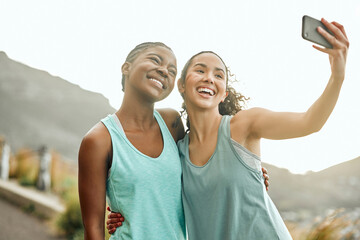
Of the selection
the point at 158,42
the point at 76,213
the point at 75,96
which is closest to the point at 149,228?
the point at 158,42

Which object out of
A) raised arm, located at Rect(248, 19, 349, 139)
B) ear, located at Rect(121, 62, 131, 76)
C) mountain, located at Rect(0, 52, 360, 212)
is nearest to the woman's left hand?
raised arm, located at Rect(248, 19, 349, 139)

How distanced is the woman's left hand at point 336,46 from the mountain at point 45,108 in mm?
9770

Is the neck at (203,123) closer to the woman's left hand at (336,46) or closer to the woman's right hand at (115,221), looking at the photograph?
the woman's right hand at (115,221)

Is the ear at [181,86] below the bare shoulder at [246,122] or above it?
above

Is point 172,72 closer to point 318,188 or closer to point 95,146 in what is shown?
point 95,146

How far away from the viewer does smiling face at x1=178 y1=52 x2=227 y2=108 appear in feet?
6.48

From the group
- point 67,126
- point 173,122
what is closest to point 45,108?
point 67,126

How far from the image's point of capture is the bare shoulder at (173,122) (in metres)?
2.18

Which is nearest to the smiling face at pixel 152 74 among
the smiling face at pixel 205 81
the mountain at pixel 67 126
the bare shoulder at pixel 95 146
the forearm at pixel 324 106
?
the smiling face at pixel 205 81

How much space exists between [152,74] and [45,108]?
1144 centimetres

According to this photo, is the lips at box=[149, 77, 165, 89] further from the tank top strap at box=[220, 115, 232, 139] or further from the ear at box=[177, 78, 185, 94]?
the tank top strap at box=[220, 115, 232, 139]

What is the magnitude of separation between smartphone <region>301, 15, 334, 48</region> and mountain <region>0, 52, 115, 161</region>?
32.0 ft

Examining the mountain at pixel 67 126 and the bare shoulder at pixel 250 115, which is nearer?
the bare shoulder at pixel 250 115

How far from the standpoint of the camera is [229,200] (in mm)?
1688
